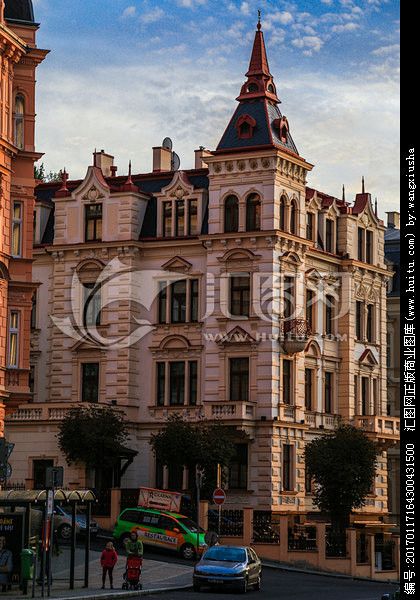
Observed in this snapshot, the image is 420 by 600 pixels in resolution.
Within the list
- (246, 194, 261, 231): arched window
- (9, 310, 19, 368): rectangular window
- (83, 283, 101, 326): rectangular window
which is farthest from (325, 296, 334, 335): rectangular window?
(9, 310, 19, 368): rectangular window

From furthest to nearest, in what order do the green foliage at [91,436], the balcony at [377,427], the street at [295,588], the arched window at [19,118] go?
the balcony at [377,427] < the green foliage at [91,436] < the arched window at [19,118] < the street at [295,588]

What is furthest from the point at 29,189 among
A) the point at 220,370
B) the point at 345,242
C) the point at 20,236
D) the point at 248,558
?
the point at 345,242

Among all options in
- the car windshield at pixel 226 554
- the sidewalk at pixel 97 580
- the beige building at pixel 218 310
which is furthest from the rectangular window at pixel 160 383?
the car windshield at pixel 226 554

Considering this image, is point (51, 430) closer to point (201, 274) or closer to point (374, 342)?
point (201, 274)

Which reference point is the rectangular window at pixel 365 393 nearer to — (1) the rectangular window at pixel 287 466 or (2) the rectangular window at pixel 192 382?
(1) the rectangular window at pixel 287 466

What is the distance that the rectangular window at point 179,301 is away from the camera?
6269cm

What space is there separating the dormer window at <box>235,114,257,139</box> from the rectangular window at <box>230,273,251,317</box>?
726cm

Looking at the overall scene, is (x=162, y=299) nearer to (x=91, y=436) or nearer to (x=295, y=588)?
(x=91, y=436)

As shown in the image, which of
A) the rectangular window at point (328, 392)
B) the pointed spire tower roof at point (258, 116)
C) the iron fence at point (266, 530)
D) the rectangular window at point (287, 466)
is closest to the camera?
the iron fence at point (266, 530)

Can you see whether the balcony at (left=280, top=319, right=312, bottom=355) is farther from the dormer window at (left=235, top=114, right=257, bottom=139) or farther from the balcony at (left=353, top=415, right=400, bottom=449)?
the dormer window at (left=235, top=114, right=257, bottom=139)

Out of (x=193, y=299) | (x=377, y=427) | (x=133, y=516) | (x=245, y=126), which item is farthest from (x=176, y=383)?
(x=245, y=126)

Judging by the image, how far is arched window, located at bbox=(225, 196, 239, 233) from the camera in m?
61.2

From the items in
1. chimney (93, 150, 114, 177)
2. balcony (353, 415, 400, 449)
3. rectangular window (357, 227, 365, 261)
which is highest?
chimney (93, 150, 114, 177)

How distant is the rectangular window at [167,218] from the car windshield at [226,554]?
88.8 ft
